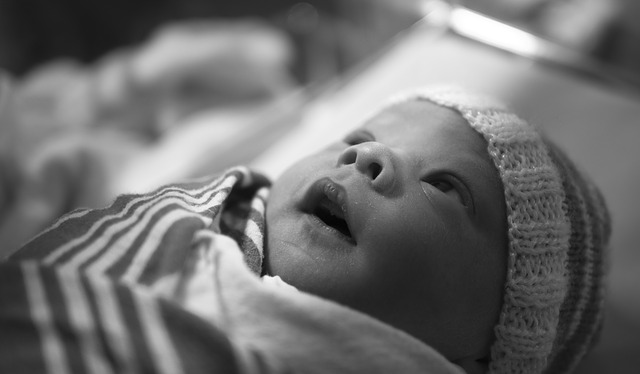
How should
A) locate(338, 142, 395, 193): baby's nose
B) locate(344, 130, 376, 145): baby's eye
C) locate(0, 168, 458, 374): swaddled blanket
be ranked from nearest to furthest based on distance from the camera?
locate(0, 168, 458, 374): swaddled blanket
locate(338, 142, 395, 193): baby's nose
locate(344, 130, 376, 145): baby's eye

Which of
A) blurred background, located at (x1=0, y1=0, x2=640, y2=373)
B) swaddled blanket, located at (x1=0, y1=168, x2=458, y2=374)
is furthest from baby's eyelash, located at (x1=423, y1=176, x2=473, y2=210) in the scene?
blurred background, located at (x1=0, y1=0, x2=640, y2=373)

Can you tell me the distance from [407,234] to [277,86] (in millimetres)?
898

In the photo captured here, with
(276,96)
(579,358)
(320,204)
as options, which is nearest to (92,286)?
(320,204)

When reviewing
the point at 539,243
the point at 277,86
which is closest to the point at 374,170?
the point at 539,243

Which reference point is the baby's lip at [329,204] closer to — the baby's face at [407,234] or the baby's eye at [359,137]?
the baby's face at [407,234]

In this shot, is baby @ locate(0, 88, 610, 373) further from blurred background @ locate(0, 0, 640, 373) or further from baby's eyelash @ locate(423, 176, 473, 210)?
blurred background @ locate(0, 0, 640, 373)

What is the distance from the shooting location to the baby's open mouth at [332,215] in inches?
24.8

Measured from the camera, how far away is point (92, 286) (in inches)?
20.4

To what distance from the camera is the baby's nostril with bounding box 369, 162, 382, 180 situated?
2.04 feet

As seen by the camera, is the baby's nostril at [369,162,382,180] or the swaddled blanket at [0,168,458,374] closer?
the swaddled blanket at [0,168,458,374]

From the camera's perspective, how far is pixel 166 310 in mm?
524

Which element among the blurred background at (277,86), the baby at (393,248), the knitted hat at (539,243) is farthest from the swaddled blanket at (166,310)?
the blurred background at (277,86)

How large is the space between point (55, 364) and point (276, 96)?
1.00 metres

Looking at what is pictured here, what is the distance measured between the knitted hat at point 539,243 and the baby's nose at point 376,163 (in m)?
0.12
